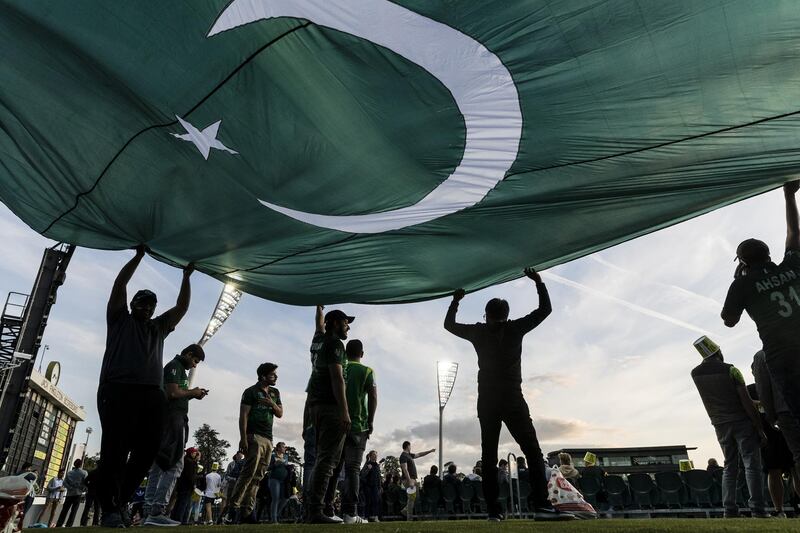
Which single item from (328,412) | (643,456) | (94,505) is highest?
(643,456)

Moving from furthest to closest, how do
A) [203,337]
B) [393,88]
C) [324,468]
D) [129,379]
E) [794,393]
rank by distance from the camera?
[203,337]
[324,468]
[129,379]
[393,88]
[794,393]

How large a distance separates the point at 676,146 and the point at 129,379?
4.04 m

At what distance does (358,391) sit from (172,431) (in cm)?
182

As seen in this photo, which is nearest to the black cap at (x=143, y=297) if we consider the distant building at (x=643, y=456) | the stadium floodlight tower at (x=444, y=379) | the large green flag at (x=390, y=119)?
the large green flag at (x=390, y=119)

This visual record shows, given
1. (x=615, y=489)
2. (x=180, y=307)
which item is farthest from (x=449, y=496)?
(x=180, y=307)

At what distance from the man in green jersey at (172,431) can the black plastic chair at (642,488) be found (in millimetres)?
9579

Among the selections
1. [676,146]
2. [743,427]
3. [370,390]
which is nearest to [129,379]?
[370,390]

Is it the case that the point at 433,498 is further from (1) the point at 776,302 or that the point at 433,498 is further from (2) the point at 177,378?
(1) the point at 776,302

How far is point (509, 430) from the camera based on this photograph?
408 cm

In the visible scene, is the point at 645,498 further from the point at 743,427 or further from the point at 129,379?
the point at 129,379

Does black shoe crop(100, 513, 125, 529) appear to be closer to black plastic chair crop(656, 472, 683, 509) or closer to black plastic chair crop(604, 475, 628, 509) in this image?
black plastic chair crop(604, 475, 628, 509)

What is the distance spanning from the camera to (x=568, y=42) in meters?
2.97

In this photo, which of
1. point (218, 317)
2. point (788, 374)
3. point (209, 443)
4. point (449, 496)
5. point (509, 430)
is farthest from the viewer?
point (209, 443)

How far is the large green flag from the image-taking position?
2.99 metres
